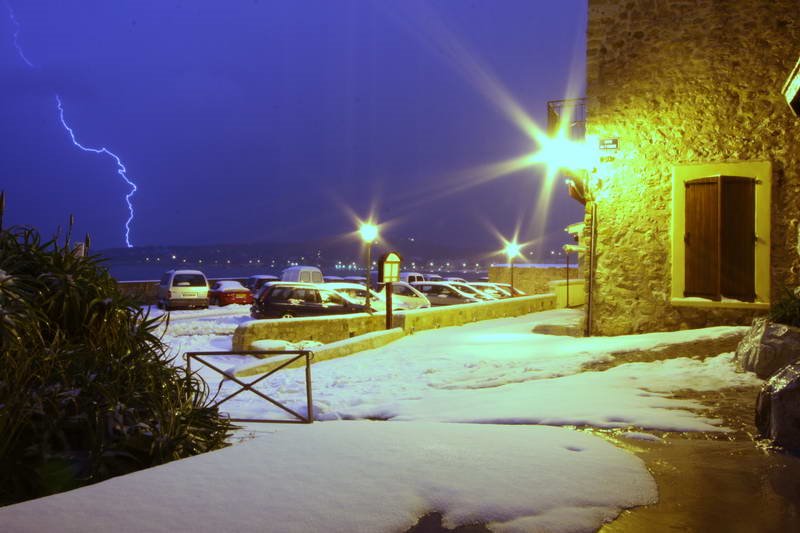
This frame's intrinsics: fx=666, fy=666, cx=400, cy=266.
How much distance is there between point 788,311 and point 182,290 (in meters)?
21.6

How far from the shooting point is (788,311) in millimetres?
7473

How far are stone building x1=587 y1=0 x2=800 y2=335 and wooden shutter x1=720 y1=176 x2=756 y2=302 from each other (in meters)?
0.02

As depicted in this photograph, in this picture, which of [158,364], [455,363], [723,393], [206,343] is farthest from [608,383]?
[206,343]

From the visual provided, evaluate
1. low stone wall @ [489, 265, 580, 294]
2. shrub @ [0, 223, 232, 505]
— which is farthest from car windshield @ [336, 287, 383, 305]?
low stone wall @ [489, 265, 580, 294]

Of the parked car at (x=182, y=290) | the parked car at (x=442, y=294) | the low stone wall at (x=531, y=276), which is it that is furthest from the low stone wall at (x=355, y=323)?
the low stone wall at (x=531, y=276)

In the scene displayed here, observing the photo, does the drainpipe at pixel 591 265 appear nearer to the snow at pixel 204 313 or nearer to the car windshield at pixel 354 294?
the car windshield at pixel 354 294

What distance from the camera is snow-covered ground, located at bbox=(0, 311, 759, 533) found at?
3350 millimetres

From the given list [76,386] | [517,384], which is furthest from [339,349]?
[76,386]

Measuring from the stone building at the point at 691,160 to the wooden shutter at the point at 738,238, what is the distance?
0.05 feet

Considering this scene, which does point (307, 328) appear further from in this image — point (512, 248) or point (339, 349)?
point (512, 248)

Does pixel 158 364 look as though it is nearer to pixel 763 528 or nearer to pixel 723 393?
pixel 763 528

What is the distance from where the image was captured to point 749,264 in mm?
10492

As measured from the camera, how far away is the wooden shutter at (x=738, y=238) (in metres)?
10.5

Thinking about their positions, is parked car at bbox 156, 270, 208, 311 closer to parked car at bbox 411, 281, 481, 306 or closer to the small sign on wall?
parked car at bbox 411, 281, 481, 306
